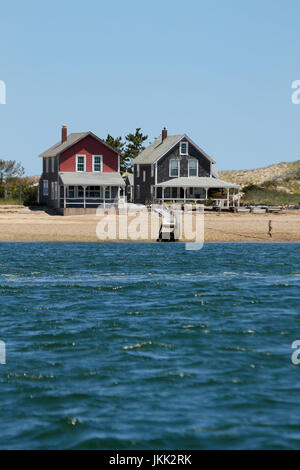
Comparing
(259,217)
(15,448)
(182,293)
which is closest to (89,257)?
(182,293)

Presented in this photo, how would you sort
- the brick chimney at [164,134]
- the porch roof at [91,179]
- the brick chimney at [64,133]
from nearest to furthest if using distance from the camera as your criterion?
the porch roof at [91,179], the brick chimney at [64,133], the brick chimney at [164,134]

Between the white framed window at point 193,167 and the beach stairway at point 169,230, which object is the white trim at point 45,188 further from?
the beach stairway at point 169,230

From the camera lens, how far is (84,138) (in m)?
68.6

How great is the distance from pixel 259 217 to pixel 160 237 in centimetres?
1276

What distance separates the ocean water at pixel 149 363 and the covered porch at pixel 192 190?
129 ft

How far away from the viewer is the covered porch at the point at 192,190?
229 feet

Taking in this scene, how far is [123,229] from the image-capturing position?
50.7 m

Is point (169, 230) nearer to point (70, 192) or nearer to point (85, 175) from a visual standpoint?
point (70, 192)

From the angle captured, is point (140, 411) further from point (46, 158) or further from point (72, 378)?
point (46, 158)

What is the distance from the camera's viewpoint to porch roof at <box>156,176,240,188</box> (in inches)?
2749

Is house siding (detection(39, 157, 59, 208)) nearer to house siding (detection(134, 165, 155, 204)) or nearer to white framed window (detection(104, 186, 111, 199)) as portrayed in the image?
white framed window (detection(104, 186, 111, 199))

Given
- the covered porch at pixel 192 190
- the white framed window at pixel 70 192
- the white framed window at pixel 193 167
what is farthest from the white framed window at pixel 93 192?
the white framed window at pixel 193 167

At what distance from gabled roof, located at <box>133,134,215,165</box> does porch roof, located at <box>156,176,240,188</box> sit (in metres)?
2.84

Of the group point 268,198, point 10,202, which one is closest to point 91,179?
point 10,202
